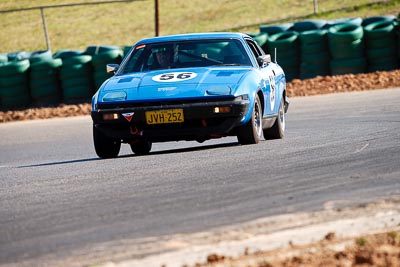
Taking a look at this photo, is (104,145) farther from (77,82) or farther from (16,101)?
(16,101)

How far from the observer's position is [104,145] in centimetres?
1097

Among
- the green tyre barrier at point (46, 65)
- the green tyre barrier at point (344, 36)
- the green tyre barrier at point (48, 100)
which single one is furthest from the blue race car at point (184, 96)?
the green tyre barrier at point (48, 100)

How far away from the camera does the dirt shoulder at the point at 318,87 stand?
2103 cm

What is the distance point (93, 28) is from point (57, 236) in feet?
102

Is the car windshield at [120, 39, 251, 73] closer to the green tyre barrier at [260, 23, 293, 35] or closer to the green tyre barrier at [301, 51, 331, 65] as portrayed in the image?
the green tyre barrier at [301, 51, 331, 65]

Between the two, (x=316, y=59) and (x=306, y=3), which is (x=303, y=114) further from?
(x=306, y=3)

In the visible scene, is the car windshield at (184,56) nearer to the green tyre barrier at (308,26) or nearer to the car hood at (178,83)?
the car hood at (178,83)

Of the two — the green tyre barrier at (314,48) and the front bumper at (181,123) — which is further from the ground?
the front bumper at (181,123)

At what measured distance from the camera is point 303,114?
17.3 metres

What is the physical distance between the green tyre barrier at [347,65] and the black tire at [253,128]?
1151 cm

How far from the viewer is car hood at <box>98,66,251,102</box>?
406 inches

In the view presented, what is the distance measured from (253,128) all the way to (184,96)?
768 millimetres

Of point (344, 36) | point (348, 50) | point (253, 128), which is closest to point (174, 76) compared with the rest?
point (253, 128)

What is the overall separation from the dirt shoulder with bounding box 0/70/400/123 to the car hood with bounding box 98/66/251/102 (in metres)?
10.2
